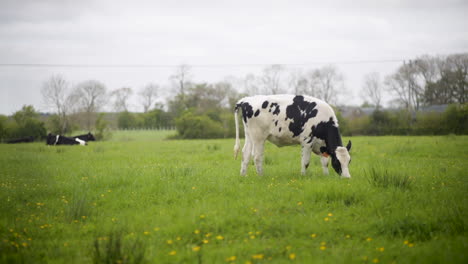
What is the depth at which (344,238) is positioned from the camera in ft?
17.9

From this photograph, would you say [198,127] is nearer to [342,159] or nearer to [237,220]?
[342,159]

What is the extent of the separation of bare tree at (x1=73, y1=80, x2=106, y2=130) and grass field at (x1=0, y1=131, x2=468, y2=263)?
4221cm

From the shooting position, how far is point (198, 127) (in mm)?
45938

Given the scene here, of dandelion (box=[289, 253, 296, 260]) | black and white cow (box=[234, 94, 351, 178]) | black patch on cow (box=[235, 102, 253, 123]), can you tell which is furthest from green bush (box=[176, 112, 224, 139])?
dandelion (box=[289, 253, 296, 260])

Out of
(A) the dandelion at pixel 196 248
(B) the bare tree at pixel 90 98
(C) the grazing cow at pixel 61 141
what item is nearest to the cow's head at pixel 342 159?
(A) the dandelion at pixel 196 248

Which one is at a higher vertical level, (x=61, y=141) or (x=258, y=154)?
(x=258, y=154)

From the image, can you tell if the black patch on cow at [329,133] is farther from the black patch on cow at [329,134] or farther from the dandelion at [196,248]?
the dandelion at [196,248]

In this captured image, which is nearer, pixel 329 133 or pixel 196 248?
pixel 196 248

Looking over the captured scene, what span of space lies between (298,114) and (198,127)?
36260 millimetres

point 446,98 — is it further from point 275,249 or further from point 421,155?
point 275,249

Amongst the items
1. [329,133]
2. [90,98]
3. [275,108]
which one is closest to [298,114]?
[275,108]

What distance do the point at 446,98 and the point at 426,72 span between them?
5112mm

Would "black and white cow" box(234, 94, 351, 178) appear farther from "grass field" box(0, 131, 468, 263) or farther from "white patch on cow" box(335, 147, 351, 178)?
"grass field" box(0, 131, 468, 263)

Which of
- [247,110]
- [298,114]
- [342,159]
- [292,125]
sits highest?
[247,110]
